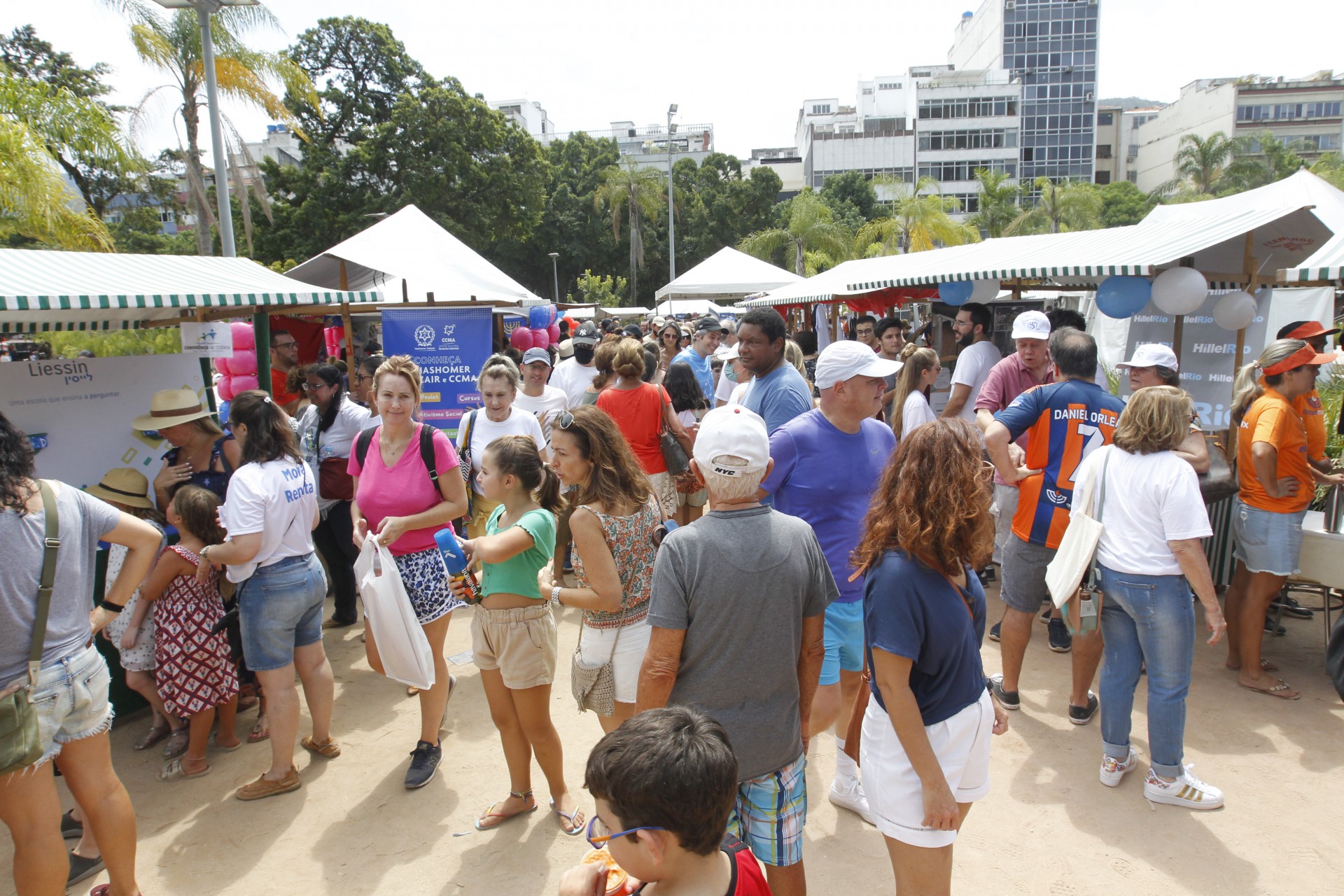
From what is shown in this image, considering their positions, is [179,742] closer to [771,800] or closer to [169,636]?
[169,636]

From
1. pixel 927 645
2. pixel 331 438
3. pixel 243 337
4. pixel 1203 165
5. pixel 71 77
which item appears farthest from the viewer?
pixel 1203 165

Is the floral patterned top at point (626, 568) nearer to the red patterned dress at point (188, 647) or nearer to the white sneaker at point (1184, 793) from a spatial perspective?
the red patterned dress at point (188, 647)

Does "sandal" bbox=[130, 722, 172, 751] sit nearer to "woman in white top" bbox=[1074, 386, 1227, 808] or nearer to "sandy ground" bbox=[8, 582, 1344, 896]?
"sandy ground" bbox=[8, 582, 1344, 896]

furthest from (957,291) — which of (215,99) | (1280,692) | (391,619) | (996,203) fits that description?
(996,203)

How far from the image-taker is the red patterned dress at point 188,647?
3648 mm

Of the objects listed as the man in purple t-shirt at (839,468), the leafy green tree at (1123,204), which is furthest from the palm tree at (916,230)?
the man in purple t-shirt at (839,468)

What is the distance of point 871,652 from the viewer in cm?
199

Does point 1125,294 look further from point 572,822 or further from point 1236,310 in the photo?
point 572,822

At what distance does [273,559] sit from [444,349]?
3.76 m

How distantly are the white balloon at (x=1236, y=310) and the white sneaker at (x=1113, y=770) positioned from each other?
353cm

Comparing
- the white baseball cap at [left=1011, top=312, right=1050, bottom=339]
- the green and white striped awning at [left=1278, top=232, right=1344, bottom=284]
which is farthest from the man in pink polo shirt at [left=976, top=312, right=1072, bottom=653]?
the green and white striped awning at [left=1278, top=232, right=1344, bottom=284]

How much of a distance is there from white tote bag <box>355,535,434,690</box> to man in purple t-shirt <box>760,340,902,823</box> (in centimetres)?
166

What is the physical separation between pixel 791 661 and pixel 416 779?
230 centimetres

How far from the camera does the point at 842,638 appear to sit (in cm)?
289
